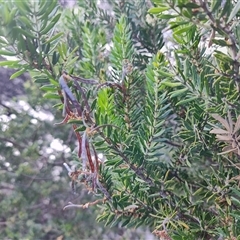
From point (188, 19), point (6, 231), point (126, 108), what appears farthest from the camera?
point (6, 231)

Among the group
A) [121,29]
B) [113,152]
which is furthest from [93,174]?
[121,29]

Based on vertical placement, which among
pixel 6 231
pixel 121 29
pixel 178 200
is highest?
pixel 121 29

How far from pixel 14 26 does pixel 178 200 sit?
0.73 feet

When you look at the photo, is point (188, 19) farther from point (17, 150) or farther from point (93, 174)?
point (17, 150)

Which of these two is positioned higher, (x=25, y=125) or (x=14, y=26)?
(x=14, y=26)

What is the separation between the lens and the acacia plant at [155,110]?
0.22 metres

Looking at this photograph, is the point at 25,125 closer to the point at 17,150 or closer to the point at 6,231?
the point at 17,150

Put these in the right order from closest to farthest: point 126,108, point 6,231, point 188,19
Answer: point 188,19
point 126,108
point 6,231

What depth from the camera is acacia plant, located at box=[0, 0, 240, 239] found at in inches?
8.7

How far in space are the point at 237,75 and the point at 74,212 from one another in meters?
0.78

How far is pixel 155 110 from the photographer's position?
30 centimetres

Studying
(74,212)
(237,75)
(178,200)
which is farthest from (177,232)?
(74,212)

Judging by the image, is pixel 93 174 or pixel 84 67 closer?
pixel 93 174

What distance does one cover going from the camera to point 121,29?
0.35 m
